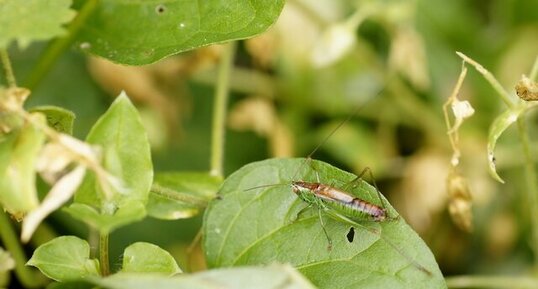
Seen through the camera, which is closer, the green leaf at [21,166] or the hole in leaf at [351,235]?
the green leaf at [21,166]

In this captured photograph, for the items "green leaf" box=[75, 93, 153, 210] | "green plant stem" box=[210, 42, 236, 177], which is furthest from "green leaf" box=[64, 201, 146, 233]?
"green plant stem" box=[210, 42, 236, 177]

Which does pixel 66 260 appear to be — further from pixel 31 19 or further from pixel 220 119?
pixel 220 119

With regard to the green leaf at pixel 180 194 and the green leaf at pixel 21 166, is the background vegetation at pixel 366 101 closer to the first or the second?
the green leaf at pixel 180 194

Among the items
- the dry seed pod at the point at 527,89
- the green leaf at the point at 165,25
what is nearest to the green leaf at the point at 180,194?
the green leaf at the point at 165,25

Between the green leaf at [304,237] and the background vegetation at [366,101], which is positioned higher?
the green leaf at [304,237]

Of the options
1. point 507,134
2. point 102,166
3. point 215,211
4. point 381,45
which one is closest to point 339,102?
point 381,45

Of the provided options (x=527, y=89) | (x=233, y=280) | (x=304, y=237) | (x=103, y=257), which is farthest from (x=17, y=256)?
(x=527, y=89)
